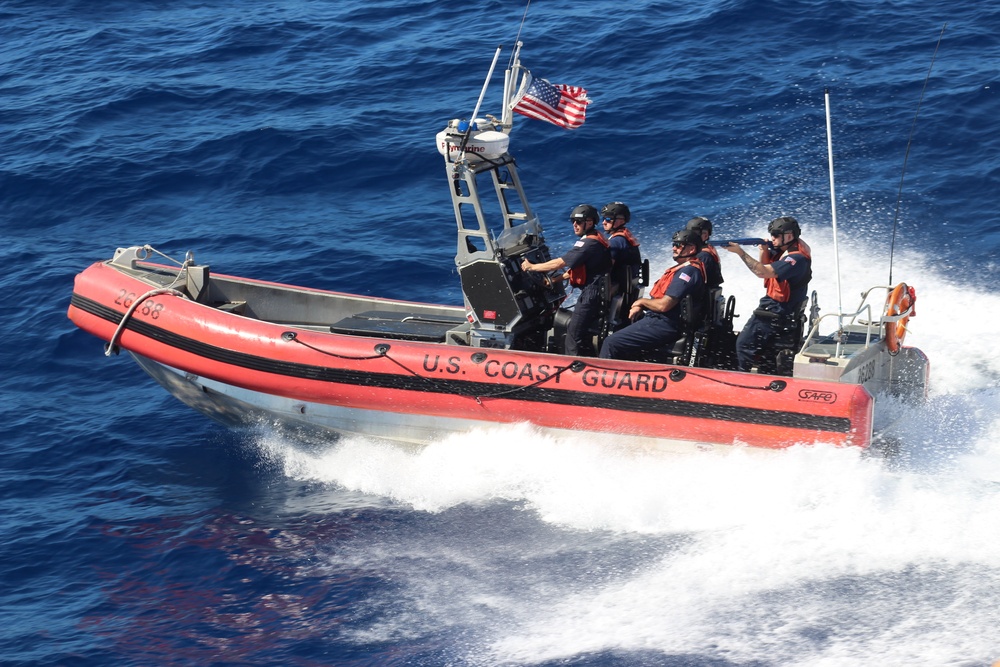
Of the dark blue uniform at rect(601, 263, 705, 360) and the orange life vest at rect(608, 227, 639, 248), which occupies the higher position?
the orange life vest at rect(608, 227, 639, 248)

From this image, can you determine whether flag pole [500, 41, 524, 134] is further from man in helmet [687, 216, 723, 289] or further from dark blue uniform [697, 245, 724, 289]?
dark blue uniform [697, 245, 724, 289]

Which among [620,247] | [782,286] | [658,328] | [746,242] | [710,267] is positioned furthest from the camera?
[620,247]

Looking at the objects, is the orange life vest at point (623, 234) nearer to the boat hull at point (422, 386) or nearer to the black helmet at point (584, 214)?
the black helmet at point (584, 214)

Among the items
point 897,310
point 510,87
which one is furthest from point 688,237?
point 510,87

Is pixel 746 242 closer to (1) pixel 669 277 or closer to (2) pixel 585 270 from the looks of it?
(1) pixel 669 277

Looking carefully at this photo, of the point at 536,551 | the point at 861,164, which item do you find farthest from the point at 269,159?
the point at 536,551

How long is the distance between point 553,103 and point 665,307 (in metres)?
1.90

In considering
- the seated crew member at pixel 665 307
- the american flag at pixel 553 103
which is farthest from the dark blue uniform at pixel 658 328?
the american flag at pixel 553 103

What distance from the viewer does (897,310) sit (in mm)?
8664

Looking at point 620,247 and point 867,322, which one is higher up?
point 620,247

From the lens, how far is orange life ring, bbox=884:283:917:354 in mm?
8617

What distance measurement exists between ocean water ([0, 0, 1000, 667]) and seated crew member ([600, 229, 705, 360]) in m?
0.83

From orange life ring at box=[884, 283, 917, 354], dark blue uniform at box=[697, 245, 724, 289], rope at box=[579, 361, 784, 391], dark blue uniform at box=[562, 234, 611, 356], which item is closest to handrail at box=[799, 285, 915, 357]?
orange life ring at box=[884, 283, 917, 354]

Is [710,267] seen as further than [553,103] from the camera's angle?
No
